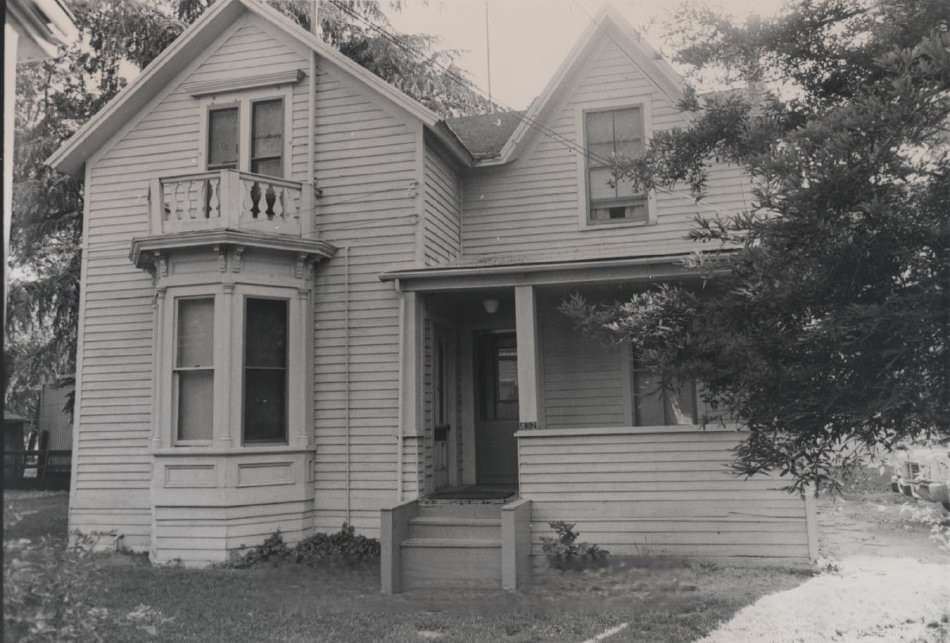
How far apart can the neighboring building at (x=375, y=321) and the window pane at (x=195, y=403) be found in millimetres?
29

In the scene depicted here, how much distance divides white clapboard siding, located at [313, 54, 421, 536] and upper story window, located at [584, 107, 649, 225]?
2.74 metres

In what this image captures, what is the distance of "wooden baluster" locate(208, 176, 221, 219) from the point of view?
10469 mm

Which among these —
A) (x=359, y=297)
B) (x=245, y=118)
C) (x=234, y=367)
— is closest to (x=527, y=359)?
(x=359, y=297)

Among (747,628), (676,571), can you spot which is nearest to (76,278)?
(676,571)

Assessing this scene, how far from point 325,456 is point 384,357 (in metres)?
1.57

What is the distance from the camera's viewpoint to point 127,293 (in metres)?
11.8

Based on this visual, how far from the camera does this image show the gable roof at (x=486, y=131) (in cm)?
1282

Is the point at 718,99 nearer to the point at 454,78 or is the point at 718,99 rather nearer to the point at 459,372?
the point at 459,372

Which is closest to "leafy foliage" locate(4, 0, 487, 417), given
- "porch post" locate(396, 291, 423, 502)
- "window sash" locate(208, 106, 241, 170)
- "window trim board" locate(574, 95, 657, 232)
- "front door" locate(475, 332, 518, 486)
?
"window sash" locate(208, 106, 241, 170)

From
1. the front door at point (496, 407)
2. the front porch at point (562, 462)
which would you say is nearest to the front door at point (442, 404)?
the front porch at point (562, 462)

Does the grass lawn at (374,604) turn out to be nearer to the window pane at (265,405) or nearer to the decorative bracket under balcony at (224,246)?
the window pane at (265,405)

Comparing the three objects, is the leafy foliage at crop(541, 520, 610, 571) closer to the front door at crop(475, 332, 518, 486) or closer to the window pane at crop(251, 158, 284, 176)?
the front door at crop(475, 332, 518, 486)

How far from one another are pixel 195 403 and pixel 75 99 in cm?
540

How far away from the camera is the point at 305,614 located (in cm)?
729
